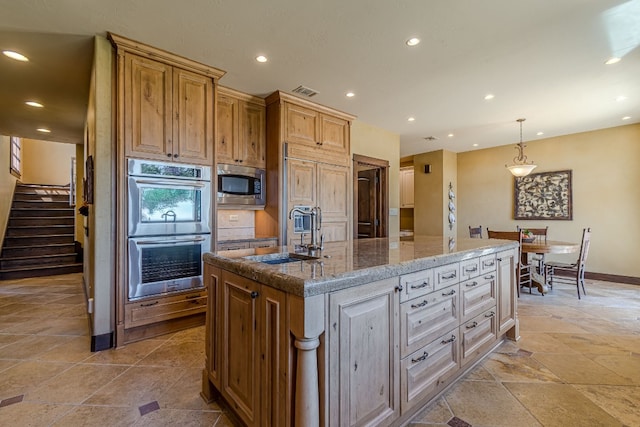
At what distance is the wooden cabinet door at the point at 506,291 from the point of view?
249 cm

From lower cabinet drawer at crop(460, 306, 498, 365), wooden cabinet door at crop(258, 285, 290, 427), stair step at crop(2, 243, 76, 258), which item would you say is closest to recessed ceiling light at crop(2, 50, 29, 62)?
wooden cabinet door at crop(258, 285, 290, 427)

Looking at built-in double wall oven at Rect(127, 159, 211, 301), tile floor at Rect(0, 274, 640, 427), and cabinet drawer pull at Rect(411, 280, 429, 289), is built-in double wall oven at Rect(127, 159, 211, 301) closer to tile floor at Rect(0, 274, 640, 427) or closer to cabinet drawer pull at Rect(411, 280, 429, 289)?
tile floor at Rect(0, 274, 640, 427)

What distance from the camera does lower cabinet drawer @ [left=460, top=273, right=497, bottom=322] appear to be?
2.03 meters

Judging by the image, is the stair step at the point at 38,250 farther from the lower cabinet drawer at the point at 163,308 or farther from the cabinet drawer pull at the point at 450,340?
the cabinet drawer pull at the point at 450,340

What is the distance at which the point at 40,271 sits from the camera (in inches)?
216

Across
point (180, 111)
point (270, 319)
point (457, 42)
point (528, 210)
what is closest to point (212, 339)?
point (270, 319)

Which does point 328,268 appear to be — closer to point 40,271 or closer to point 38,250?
point 40,271

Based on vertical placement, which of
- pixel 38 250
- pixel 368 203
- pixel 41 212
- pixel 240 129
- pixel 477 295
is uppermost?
pixel 240 129

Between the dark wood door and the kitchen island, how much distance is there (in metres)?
3.46

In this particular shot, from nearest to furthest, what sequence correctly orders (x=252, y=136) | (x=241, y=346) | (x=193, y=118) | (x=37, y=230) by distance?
1. (x=241, y=346)
2. (x=193, y=118)
3. (x=252, y=136)
4. (x=37, y=230)

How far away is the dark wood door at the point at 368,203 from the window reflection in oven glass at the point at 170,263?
338 cm

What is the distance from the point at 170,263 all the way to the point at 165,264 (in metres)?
0.05

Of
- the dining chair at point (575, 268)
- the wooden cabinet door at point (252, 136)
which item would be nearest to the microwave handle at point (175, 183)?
the wooden cabinet door at point (252, 136)

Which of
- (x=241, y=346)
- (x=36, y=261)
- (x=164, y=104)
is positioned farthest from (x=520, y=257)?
(x=36, y=261)
